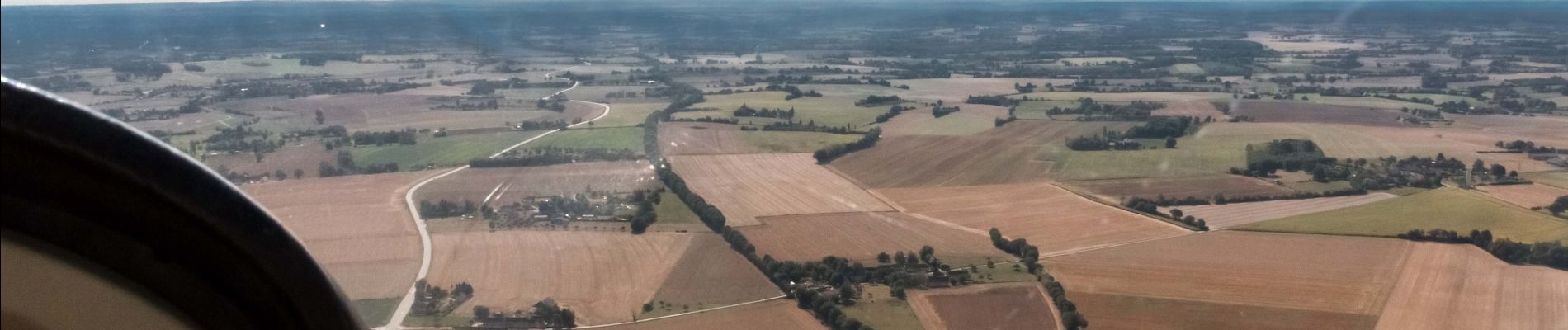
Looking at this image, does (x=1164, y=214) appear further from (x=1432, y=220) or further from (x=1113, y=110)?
(x=1113, y=110)

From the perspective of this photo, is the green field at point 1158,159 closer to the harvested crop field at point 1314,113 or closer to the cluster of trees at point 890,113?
the harvested crop field at point 1314,113

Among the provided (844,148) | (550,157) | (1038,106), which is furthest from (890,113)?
(550,157)

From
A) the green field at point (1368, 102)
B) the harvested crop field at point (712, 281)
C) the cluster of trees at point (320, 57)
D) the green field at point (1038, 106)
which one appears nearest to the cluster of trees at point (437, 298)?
the harvested crop field at point (712, 281)

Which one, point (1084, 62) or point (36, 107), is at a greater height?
point (36, 107)

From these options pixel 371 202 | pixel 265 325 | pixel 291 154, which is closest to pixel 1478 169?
pixel 371 202

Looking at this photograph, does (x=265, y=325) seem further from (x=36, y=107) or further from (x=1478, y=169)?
(x=1478, y=169)
